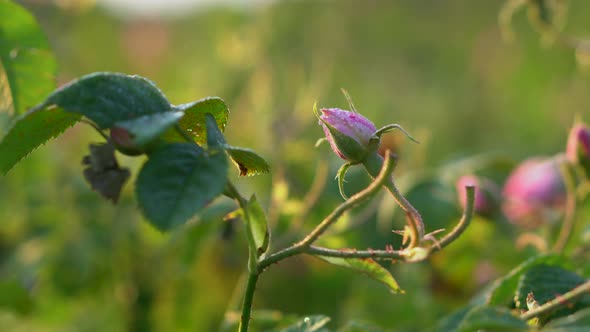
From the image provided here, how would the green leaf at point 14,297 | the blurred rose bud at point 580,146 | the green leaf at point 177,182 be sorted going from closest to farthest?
the green leaf at point 177,182
the blurred rose bud at point 580,146
the green leaf at point 14,297

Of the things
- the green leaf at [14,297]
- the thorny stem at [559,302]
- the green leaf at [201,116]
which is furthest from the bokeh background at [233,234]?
the thorny stem at [559,302]

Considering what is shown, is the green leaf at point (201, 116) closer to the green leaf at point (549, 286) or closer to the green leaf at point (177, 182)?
the green leaf at point (177, 182)

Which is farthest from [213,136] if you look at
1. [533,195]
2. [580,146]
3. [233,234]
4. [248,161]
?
[533,195]

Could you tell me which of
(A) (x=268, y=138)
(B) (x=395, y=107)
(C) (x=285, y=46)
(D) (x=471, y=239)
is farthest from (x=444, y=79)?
(D) (x=471, y=239)

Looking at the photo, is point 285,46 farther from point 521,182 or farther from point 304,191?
point 521,182

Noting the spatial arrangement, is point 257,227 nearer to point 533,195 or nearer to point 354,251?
point 354,251

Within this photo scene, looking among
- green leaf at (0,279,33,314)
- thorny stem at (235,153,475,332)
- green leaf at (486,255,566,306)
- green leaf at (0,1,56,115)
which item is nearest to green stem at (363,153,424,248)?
thorny stem at (235,153,475,332)

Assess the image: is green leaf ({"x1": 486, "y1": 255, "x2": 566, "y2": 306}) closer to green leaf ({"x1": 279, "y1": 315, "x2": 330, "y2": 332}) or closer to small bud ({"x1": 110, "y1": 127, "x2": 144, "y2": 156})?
green leaf ({"x1": 279, "y1": 315, "x2": 330, "y2": 332})
